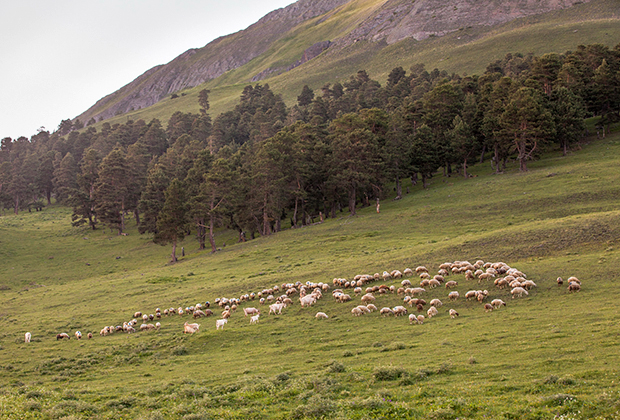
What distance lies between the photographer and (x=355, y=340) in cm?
2033

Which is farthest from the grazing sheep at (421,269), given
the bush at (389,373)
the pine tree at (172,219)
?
the pine tree at (172,219)

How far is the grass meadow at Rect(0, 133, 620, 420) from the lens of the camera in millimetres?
12555

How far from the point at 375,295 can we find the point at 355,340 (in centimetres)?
833

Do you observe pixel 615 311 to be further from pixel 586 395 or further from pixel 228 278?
pixel 228 278

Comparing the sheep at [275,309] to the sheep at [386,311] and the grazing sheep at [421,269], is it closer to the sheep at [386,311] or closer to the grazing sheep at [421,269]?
the sheep at [386,311]

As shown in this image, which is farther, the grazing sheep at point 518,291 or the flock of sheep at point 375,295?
the flock of sheep at point 375,295

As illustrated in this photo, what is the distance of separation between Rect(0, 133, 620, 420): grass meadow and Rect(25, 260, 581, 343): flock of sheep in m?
0.62

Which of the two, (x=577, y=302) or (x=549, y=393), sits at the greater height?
(x=549, y=393)

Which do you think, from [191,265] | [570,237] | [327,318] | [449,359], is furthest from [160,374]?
[191,265]

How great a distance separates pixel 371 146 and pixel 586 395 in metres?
62.0

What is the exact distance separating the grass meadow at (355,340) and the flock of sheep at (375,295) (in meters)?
0.62

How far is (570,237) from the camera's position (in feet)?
115

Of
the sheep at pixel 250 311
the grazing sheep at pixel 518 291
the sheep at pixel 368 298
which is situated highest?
the sheep at pixel 250 311

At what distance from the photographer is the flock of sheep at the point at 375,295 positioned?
23.9m
